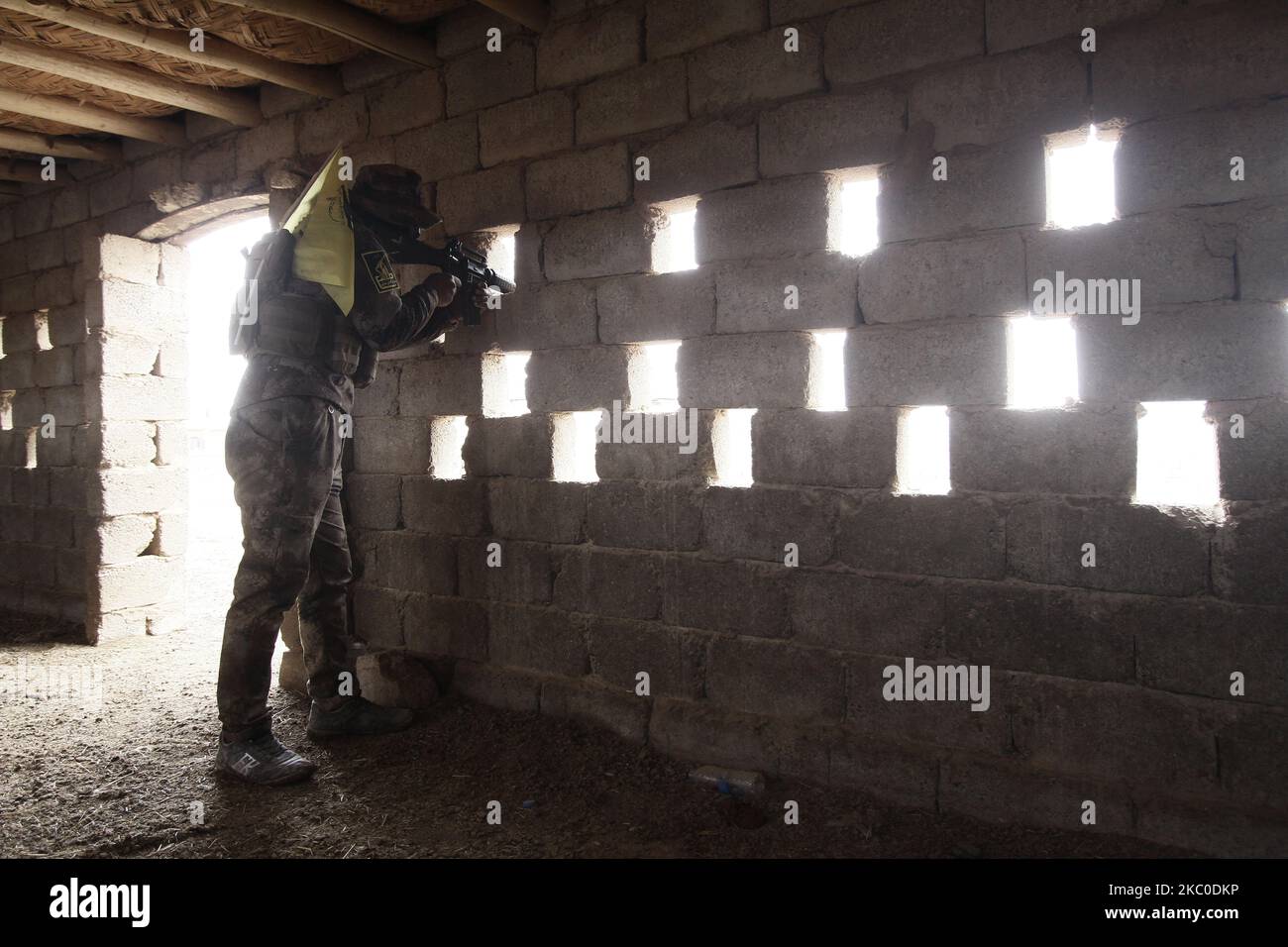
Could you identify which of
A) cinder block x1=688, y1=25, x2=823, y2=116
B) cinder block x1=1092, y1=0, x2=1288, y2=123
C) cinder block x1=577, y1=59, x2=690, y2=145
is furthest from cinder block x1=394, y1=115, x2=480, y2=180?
cinder block x1=1092, y1=0, x2=1288, y2=123

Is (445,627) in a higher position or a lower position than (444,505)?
lower

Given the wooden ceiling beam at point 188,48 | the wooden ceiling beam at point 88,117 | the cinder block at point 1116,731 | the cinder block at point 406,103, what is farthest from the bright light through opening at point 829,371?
the wooden ceiling beam at point 88,117

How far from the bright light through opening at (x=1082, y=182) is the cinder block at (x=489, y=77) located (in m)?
2.46

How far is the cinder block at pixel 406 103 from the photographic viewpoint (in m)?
4.47

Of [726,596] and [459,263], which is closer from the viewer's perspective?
[726,596]

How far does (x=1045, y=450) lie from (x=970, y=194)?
100cm

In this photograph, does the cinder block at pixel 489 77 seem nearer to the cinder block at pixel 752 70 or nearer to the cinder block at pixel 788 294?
the cinder block at pixel 752 70

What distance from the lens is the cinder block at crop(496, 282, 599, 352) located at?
13.0 ft

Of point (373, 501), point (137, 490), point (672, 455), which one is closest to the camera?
point (672, 455)

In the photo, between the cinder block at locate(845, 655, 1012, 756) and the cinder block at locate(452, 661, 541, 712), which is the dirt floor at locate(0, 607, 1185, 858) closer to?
the cinder block at locate(452, 661, 541, 712)

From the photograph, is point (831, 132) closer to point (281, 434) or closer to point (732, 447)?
point (732, 447)

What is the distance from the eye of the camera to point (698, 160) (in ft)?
12.1

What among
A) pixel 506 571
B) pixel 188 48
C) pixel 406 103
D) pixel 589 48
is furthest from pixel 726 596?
pixel 188 48

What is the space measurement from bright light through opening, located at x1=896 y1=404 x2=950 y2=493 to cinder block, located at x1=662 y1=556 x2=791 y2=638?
2.06ft
